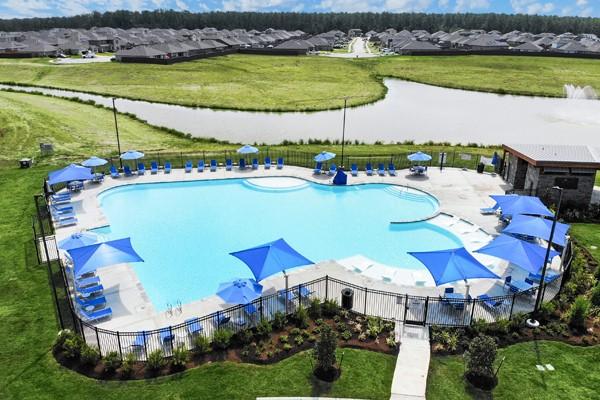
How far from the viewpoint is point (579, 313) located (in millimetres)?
15984

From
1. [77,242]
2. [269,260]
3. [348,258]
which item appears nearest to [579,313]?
[348,258]

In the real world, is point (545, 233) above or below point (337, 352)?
above

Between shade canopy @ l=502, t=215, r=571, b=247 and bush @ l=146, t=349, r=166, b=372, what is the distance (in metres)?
16.2

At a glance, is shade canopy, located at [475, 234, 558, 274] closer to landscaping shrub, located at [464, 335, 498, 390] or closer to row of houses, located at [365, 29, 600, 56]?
landscaping shrub, located at [464, 335, 498, 390]

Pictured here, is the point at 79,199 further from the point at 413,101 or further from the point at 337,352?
the point at 413,101

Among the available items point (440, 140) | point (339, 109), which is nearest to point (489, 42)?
point (339, 109)

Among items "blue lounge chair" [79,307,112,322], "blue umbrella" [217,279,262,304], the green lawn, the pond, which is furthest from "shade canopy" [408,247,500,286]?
the pond

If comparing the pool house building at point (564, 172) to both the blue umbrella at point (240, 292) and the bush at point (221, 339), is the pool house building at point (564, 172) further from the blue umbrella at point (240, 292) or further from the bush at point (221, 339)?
the bush at point (221, 339)

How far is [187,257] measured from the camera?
22672mm

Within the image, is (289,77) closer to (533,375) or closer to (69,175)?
(69,175)

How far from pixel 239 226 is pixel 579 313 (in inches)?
679

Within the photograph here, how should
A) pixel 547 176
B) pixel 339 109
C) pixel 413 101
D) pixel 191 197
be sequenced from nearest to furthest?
pixel 547 176 < pixel 191 197 < pixel 339 109 < pixel 413 101

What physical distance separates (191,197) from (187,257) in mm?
8792

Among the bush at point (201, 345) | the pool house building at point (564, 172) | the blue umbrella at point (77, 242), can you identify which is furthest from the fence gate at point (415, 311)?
the pool house building at point (564, 172)
